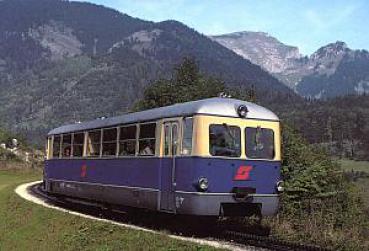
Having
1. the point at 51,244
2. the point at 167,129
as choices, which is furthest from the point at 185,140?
the point at 51,244

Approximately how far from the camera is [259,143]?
15328 millimetres

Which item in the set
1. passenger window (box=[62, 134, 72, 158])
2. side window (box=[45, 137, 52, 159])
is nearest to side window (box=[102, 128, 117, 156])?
passenger window (box=[62, 134, 72, 158])

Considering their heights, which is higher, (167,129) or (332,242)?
(167,129)

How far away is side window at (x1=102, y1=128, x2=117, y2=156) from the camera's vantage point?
748 inches

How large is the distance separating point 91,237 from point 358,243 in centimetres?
709

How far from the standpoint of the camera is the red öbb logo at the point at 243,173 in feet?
48.3

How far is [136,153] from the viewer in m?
17.2

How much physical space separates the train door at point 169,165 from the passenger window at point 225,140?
39.1 inches

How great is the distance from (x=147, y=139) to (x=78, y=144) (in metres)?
6.85

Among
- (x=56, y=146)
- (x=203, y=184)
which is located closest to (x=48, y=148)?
(x=56, y=146)

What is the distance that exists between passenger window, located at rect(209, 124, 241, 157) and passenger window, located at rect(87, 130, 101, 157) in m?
6.87

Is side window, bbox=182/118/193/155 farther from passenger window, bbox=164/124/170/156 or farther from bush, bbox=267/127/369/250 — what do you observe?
bush, bbox=267/127/369/250

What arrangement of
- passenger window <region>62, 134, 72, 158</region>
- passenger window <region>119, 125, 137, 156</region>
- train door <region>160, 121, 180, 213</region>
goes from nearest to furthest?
train door <region>160, 121, 180, 213</region> → passenger window <region>119, 125, 137, 156</region> → passenger window <region>62, 134, 72, 158</region>

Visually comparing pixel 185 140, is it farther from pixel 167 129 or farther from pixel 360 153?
pixel 360 153
